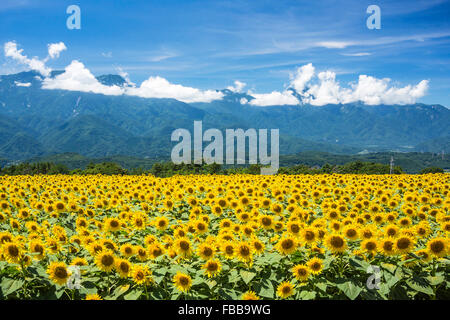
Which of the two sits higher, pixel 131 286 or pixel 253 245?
pixel 253 245

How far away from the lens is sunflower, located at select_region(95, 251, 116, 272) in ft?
16.3

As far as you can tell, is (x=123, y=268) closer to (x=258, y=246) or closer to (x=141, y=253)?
(x=141, y=253)

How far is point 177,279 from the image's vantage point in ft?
15.2

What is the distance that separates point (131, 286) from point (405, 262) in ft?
14.9

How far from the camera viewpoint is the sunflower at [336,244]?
5.12m

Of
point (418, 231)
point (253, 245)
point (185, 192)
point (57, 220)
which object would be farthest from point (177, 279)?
point (185, 192)

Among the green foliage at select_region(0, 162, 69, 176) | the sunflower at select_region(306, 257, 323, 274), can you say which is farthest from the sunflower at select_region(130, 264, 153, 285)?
the green foliage at select_region(0, 162, 69, 176)

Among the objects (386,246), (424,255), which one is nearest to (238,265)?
(386,246)

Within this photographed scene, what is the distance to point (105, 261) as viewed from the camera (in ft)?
16.5

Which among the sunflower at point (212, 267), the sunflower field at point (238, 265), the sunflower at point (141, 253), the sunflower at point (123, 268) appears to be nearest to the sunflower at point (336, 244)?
the sunflower field at point (238, 265)

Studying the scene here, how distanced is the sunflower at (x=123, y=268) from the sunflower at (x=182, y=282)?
2.63 ft

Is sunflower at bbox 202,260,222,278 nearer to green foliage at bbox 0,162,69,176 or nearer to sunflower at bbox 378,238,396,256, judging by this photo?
sunflower at bbox 378,238,396,256

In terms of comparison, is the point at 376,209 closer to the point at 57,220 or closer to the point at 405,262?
the point at 405,262
